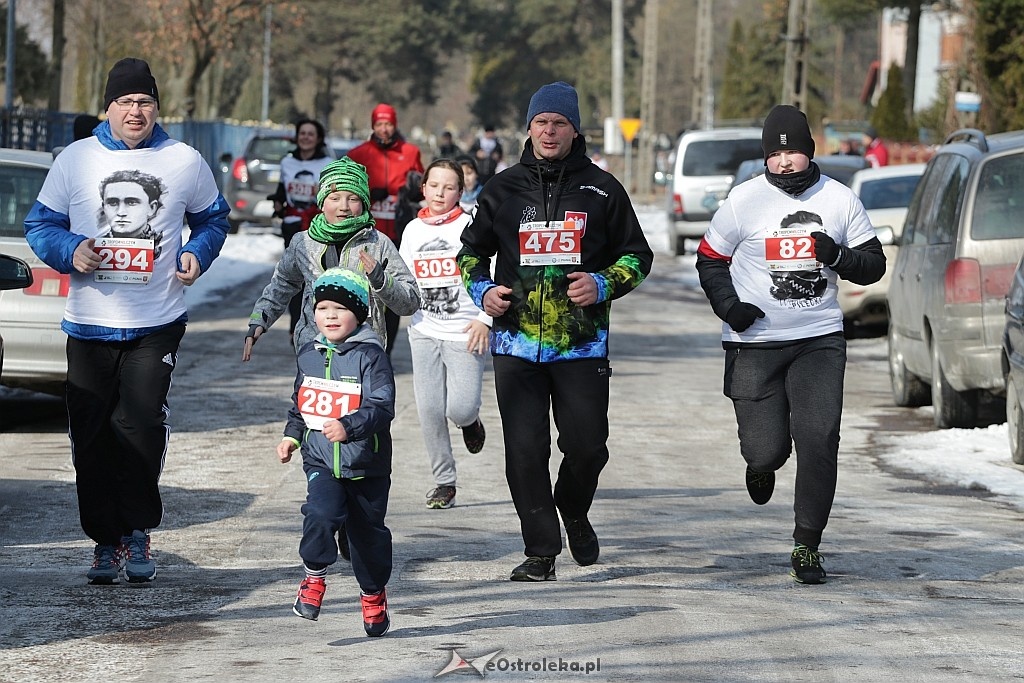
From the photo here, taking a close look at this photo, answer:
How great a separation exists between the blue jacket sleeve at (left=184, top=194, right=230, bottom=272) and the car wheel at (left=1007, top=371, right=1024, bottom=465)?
5.21 meters

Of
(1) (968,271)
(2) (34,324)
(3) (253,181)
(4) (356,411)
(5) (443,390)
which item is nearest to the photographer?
(4) (356,411)

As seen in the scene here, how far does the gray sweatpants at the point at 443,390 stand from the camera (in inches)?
361

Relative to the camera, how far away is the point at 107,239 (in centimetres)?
719

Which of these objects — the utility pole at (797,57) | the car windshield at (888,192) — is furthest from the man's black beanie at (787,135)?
the utility pole at (797,57)

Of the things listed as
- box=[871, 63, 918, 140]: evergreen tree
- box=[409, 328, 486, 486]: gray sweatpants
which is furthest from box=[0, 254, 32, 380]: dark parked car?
box=[871, 63, 918, 140]: evergreen tree

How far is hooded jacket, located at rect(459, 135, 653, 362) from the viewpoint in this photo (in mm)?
7215

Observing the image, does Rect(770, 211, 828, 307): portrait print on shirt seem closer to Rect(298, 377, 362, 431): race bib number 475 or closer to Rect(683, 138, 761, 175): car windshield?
Rect(298, 377, 362, 431): race bib number 475

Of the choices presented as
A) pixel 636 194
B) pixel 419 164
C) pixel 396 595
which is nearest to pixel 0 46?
pixel 636 194

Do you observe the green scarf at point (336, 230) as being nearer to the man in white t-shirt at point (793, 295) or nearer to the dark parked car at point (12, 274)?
the dark parked car at point (12, 274)

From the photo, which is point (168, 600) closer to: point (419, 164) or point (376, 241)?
point (376, 241)

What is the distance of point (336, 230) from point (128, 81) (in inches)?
38.7

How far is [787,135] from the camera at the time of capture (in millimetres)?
7688

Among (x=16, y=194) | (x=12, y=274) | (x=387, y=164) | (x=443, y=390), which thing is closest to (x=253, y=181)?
(x=387, y=164)

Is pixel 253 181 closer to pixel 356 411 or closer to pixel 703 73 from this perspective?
pixel 703 73
